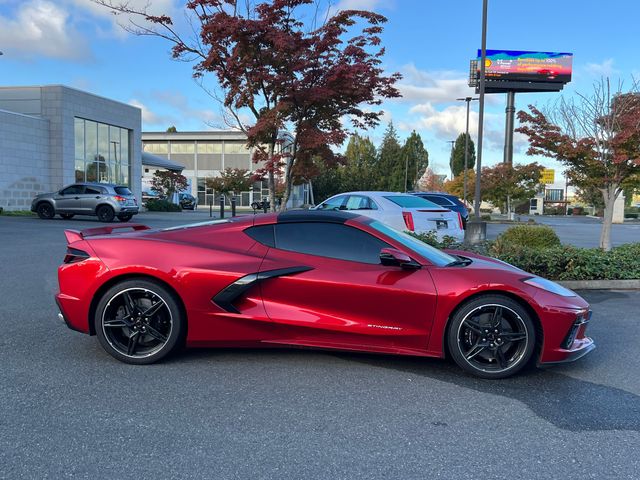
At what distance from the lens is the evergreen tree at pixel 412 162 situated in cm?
7119

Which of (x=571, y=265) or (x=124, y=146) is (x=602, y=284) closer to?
(x=571, y=265)

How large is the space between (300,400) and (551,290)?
222 centimetres

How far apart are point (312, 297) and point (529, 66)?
60775mm

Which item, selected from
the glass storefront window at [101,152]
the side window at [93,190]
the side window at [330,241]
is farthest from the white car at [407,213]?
the glass storefront window at [101,152]

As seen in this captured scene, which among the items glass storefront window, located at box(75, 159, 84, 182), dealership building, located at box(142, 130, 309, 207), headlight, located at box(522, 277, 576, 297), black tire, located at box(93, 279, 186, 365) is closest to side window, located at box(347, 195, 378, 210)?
headlight, located at box(522, 277, 576, 297)

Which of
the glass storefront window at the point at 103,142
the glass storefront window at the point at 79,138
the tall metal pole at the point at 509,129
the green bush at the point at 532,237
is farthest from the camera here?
the tall metal pole at the point at 509,129

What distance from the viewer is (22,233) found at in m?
15.8

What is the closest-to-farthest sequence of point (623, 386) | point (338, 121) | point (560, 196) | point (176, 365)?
point (623, 386), point (176, 365), point (338, 121), point (560, 196)

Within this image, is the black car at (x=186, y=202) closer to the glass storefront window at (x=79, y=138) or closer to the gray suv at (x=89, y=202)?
the glass storefront window at (x=79, y=138)

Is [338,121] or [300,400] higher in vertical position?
[338,121]

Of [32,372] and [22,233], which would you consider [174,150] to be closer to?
[22,233]

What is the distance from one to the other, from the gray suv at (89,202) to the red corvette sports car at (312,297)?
18.8m

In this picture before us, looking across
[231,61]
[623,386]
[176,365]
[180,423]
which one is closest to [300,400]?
[180,423]

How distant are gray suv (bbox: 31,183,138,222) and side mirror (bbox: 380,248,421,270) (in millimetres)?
20056
